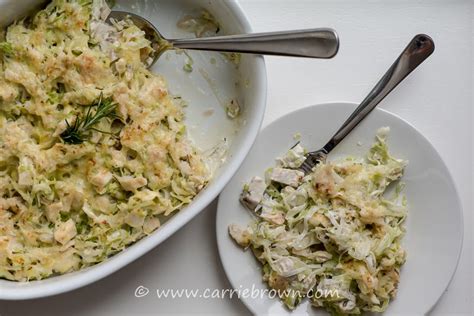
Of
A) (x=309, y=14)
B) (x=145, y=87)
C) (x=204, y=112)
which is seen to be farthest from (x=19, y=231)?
(x=309, y=14)

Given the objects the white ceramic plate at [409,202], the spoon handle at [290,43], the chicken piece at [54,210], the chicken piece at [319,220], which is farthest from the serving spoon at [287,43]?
the chicken piece at [54,210]

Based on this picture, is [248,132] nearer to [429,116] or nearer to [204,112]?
[204,112]

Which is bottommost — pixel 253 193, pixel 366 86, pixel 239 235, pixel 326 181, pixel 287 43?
pixel 239 235

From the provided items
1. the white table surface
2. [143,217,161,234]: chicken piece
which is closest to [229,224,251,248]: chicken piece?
the white table surface

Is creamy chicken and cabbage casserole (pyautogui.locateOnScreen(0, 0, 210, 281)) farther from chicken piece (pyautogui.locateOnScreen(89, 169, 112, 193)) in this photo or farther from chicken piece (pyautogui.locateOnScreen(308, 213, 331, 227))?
chicken piece (pyautogui.locateOnScreen(308, 213, 331, 227))

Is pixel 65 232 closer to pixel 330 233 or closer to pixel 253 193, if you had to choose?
pixel 253 193

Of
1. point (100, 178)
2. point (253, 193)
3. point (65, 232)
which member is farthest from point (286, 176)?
point (65, 232)
